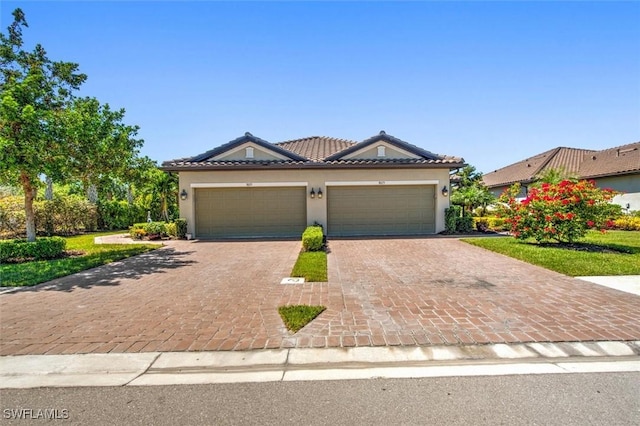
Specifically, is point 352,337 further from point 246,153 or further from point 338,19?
point 246,153

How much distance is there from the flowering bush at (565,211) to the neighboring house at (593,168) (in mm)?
3990

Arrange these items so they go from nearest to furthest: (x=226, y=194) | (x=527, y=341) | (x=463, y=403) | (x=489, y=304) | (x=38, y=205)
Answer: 1. (x=463, y=403)
2. (x=527, y=341)
3. (x=489, y=304)
4. (x=226, y=194)
5. (x=38, y=205)

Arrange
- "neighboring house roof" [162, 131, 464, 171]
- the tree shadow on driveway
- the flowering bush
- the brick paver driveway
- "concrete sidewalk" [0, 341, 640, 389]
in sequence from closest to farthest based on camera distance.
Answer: "concrete sidewalk" [0, 341, 640, 389], the brick paver driveway, the tree shadow on driveway, the flowering bush, "neighboring house roof" [162, 131, 464, 171]

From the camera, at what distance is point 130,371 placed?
3.17 metres

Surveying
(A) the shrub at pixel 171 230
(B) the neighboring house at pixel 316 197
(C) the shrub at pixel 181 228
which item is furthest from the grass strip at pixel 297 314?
(A) the shrub at pixel 171 230

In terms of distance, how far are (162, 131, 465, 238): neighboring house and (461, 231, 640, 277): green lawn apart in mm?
3882

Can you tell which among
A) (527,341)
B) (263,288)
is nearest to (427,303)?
(527,341)

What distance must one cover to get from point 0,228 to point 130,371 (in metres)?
17.7

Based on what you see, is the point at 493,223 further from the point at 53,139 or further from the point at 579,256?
the point at 53,139

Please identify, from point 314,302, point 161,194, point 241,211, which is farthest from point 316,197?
point 161,194

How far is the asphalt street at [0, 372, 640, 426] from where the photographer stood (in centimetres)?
242

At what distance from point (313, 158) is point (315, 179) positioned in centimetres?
204

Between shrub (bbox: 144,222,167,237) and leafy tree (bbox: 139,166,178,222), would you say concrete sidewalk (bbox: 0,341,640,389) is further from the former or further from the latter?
leafy tree (bbox: 139,166,178,222)

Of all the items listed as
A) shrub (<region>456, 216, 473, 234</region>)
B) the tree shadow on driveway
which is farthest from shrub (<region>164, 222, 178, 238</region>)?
shrub (<region>456, 216, 473, 234</region>)
